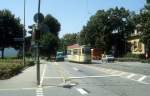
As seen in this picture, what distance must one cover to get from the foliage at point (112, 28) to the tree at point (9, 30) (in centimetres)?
3345

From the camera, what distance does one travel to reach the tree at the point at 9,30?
89.9m

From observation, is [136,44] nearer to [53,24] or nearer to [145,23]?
[145,23]

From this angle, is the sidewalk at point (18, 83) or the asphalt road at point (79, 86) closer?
the asphalt road at point (79, 86)

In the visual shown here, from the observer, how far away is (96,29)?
12756 centimetres

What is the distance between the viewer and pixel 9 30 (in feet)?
299

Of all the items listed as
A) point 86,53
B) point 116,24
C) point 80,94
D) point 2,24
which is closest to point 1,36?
point 2,24

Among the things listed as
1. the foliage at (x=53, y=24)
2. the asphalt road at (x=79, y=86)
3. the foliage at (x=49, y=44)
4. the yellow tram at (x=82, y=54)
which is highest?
the foliage at (x=53, y=24)

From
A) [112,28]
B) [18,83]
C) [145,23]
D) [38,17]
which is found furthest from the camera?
[112,28]

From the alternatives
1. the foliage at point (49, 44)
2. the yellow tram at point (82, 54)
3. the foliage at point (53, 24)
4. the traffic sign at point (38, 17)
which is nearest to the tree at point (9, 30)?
the yellow tram at point (82, 54)

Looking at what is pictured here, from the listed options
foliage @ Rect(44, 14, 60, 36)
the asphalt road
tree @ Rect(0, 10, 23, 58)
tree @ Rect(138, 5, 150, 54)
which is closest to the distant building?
tree @ Rect(138, 5, 150, 54)

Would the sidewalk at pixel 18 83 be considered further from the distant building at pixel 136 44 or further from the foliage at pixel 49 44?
the foliage at pixel 49 44

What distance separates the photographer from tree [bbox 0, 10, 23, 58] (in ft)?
295

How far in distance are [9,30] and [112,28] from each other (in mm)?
38115

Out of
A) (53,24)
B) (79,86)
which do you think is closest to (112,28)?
(53,24)
